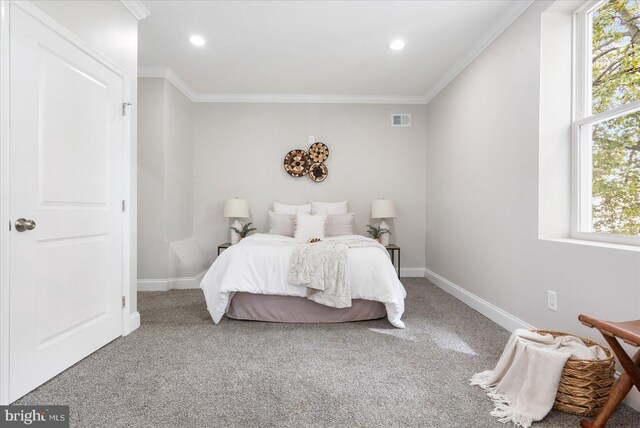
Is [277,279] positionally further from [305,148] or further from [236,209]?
[305,148]

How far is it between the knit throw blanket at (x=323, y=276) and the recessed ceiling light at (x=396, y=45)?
2.17 metres

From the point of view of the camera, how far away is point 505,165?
106 inches

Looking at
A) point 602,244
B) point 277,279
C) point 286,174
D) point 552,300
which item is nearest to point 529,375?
point 552,300

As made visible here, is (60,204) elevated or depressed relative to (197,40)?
depressed

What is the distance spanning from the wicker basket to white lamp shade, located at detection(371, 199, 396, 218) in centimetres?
294

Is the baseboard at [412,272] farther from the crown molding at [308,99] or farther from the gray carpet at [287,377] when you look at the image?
the crown molding at [308,99]

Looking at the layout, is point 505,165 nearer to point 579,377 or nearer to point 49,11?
point 579,377

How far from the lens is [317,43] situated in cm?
316

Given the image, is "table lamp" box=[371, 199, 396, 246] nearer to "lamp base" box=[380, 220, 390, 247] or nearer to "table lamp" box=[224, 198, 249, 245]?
"lamp base" box=[380, 220, 390, 247]

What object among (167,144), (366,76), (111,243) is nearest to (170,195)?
(167,144)

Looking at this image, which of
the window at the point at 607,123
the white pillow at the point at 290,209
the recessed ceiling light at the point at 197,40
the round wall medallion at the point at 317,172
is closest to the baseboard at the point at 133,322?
the white pillow at the point at 290,209

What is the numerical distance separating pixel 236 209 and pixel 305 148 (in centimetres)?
138

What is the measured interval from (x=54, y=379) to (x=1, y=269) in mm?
755

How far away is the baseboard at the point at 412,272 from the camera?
472 cm
